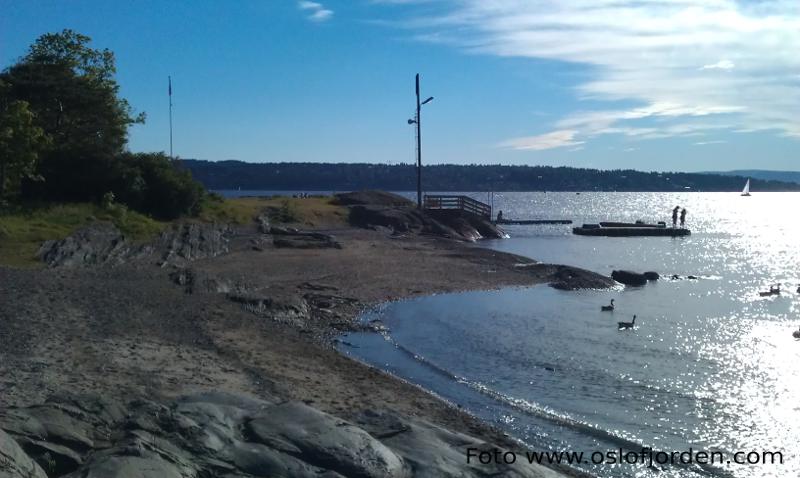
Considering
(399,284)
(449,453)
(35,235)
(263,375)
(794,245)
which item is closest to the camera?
(449,453)

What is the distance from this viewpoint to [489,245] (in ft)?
169

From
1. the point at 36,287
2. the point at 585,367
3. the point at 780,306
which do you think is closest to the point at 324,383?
the point at 585,367

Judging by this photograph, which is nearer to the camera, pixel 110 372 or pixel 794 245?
pixel 110 372

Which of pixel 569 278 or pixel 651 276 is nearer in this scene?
pixel 569 278

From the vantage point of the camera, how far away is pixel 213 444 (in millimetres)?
8383

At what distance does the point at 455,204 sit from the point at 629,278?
2588cm

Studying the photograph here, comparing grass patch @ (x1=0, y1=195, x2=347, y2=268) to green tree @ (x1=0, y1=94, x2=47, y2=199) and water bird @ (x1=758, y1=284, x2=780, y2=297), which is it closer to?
green tree @ (x1=0, y1=94, x2=47, y2=199)

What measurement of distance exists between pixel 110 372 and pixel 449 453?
5.92 meters

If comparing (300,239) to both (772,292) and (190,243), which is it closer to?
(190,243)

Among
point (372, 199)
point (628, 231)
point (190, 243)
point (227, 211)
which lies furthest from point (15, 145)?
point (628, 231)

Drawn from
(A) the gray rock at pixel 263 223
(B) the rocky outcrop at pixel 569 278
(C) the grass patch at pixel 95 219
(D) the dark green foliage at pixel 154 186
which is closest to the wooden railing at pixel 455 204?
(C) the grass patch at pixel 95 219

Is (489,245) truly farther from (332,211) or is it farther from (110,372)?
(110,372)

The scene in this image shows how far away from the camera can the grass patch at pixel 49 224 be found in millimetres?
23828

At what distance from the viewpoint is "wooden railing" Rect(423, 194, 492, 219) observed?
2286 inches
